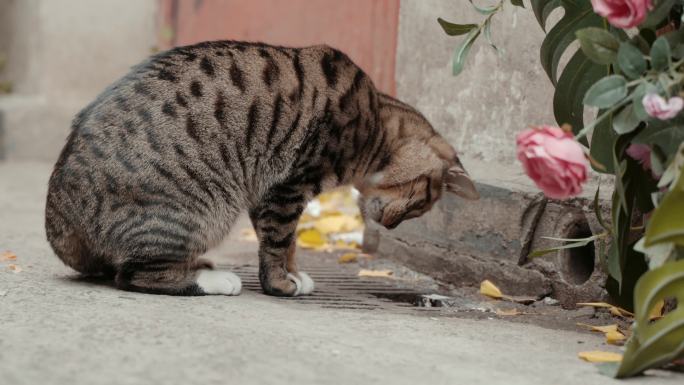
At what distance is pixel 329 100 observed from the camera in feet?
12.7

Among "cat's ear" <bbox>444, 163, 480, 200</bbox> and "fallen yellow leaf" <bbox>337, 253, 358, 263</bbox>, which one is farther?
"fallen yellow leaf" <bbox>337, 253, 358, 263</bbox>

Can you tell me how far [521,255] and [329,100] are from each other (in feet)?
3.38

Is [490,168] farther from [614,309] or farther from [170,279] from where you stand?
[170,279]

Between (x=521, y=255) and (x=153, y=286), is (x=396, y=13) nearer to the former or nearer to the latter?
(x=521, y=255)

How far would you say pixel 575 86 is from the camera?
3285mm

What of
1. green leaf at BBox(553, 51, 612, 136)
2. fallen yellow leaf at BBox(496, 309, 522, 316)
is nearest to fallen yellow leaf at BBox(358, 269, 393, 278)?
fallen yellow leaf at BBox(496, 309, 522, 316)

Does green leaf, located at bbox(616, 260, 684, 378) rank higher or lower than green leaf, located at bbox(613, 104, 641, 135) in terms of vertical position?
lower

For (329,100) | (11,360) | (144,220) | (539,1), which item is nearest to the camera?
(11,360)

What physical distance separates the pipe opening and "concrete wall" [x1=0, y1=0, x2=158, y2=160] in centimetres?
530

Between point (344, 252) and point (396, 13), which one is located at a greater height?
point (396, 13)

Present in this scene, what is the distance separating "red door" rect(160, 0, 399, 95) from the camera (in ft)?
17.8

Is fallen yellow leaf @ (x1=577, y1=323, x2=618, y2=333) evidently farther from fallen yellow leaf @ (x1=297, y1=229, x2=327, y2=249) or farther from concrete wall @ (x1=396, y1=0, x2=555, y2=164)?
fallen yellow leaf @ (x1=297, y1=229, x2=327, y2=249)

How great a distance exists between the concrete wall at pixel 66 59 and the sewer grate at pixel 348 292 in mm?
4220

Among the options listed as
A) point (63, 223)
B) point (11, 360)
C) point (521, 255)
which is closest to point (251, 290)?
point (63, 223)
